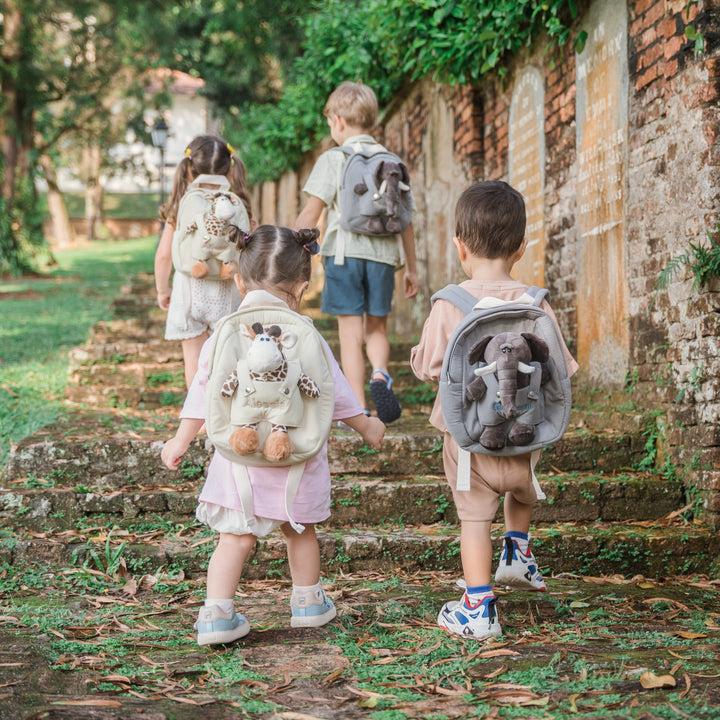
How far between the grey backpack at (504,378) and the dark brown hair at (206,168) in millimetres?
2104

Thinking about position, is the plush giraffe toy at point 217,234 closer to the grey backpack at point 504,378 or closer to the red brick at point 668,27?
the grey backpack at point 504,378

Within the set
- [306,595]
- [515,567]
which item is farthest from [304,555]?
[515,567]

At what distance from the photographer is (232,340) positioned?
2.68 metres

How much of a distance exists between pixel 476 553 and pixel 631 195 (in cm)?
255

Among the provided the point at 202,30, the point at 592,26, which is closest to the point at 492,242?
the point at 592,26

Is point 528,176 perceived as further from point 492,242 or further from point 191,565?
point 191,565

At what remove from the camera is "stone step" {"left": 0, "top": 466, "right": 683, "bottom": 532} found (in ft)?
12.7

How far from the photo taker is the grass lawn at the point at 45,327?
17.2ft

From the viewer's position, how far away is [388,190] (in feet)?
14.4

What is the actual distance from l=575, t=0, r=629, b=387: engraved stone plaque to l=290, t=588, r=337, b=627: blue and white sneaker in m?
2.46

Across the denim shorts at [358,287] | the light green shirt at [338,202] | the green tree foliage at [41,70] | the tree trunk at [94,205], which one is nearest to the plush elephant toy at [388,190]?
the light green shirt at [338,202]

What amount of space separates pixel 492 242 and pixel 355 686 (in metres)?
1.46

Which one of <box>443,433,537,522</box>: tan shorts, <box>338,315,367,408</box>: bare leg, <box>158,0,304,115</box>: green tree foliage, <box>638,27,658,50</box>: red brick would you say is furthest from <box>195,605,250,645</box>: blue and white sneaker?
<box>158,0,304,115</box>: green tree foliage

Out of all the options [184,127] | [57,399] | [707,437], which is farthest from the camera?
[184,127]
